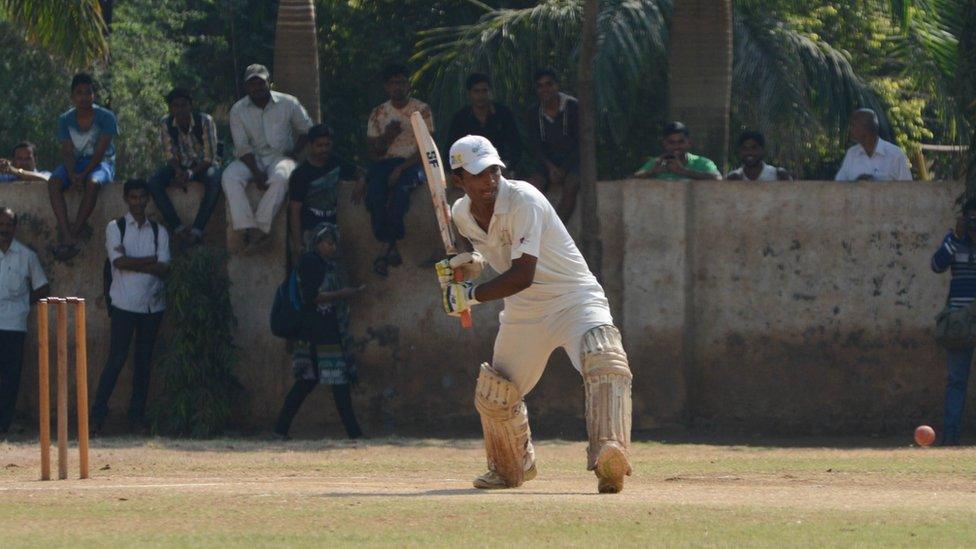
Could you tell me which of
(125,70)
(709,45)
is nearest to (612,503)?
(709,45)

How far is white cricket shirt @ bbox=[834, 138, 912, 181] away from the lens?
45.8 feet

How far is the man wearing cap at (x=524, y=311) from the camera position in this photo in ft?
26.7

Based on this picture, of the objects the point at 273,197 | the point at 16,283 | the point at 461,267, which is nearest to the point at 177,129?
the point at 273,197

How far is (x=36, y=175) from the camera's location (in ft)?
48.6

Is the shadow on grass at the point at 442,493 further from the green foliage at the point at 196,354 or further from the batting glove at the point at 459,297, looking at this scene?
the green foliage at the point at 196,354

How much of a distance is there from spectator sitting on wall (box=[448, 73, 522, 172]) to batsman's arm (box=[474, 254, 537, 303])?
5.32 meters

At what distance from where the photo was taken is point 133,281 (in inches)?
535

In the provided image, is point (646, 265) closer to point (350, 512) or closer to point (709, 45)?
point (709, 45)

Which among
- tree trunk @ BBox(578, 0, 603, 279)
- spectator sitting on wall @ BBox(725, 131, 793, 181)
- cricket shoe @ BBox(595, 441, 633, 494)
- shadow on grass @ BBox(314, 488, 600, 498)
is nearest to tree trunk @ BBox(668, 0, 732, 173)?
spectator sitting on wall @ BBox(725, 131, 793, 181)

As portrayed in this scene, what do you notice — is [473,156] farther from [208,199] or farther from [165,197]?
[165,197]

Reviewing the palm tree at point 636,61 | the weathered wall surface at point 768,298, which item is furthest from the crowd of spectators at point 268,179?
the palm tree at point 636,61

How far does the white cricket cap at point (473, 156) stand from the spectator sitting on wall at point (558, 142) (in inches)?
212

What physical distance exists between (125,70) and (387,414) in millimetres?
12285

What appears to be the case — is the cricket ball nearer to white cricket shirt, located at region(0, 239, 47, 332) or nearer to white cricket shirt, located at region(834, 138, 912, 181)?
white cricket shirt, located at region(834, 138, 912, 181)
